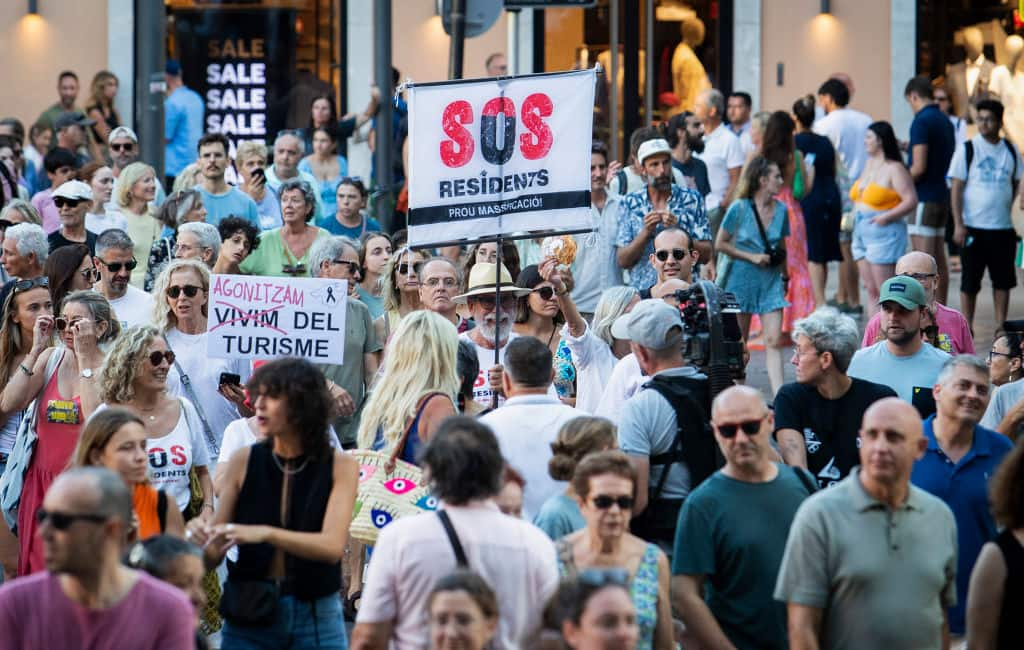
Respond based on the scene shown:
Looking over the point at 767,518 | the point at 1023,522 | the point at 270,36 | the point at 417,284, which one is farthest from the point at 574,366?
the point at 270,36

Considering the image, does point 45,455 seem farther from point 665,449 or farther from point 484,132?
point 665,449

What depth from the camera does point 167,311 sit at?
366 inches

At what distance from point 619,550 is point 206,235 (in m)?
5.53

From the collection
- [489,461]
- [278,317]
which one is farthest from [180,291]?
[489,461]

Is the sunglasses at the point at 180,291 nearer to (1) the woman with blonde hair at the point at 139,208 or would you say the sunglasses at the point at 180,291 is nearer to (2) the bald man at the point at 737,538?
(2) the bald man at the point at 737,538

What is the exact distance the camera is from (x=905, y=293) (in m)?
8.71

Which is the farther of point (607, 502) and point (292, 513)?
point (292, 513)

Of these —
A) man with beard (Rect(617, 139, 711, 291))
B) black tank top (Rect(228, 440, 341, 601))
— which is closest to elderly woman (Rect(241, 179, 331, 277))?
man with beard (Rect(617, 139, 711, 291))

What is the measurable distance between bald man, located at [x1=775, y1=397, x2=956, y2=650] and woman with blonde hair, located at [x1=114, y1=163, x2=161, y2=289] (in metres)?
7.76

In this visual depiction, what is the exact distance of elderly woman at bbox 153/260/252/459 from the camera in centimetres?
904

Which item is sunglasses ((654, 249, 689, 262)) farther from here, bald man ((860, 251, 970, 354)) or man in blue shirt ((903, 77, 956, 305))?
man in blue shirt ((903, 77, 956, 305))

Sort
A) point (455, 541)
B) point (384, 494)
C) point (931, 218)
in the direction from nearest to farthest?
point (455, 541) → point (384, 494) → point (931, 218)

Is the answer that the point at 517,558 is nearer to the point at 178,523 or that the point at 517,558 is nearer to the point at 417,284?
the point at 178,523

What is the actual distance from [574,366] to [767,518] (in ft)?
11.5
